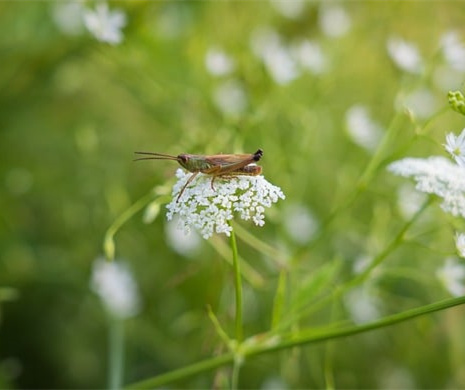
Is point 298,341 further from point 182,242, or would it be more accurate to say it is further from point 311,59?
point 311,59

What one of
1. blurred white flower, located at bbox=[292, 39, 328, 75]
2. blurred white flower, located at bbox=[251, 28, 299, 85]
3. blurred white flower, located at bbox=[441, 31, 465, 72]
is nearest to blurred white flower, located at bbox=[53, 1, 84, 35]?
blurred white flower, located at bbox=[251, 28, 299, 85]

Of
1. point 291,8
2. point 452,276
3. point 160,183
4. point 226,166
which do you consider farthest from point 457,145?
point 291,8

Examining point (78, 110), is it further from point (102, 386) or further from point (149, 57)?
point (102, 386)

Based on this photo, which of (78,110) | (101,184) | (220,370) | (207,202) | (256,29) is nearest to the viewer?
(207,202)

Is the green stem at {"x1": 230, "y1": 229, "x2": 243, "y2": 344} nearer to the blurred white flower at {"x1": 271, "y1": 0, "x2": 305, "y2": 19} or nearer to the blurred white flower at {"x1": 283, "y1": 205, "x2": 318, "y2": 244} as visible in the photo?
the blurred white flower at {"x1": 283, "y1": 205, "x2": 318, "y2": 244}

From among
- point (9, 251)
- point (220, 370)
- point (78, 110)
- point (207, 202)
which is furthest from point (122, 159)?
point (207, 202)
